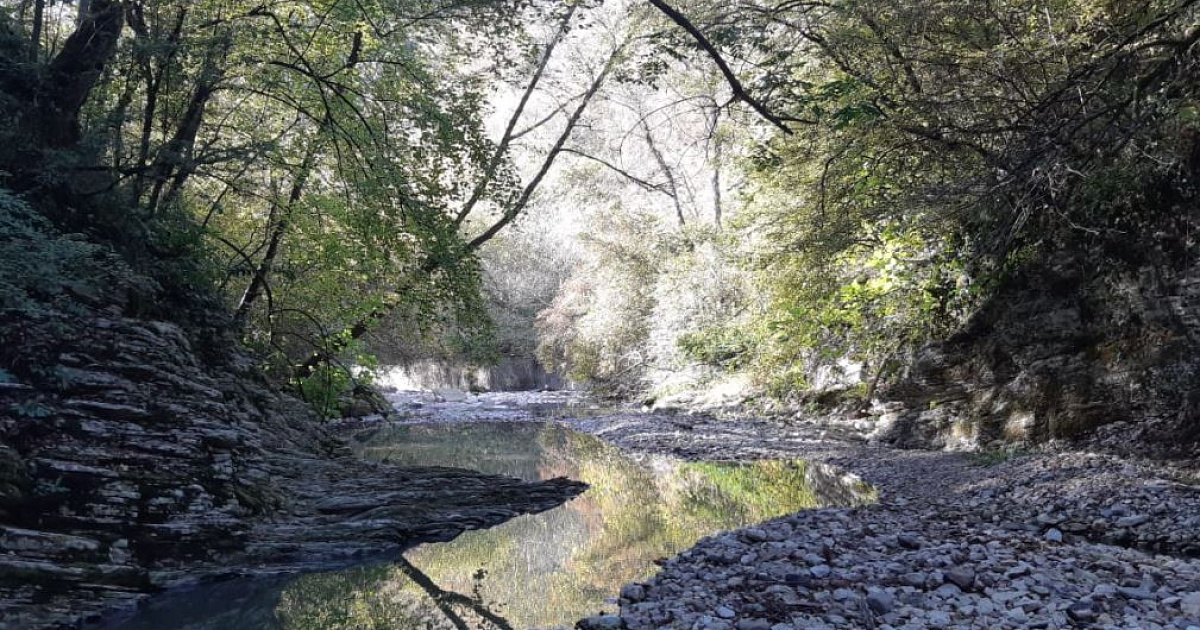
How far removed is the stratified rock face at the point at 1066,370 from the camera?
269 inches

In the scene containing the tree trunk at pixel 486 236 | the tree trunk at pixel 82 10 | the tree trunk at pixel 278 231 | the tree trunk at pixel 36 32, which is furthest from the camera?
the tree trunk at pixel 486 236

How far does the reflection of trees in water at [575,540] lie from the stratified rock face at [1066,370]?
209 cm

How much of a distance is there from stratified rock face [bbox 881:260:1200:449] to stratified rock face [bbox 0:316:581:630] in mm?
5192

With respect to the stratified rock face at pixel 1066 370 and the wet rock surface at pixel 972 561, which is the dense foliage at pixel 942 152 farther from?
the wet rock surface at pixel 972 561

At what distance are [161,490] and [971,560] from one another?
5.42 metres

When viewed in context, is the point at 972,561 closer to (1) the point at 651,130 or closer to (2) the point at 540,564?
(2) the point at 540,564

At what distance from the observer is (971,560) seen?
4336 mm

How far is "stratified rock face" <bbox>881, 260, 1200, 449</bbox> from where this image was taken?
683cm

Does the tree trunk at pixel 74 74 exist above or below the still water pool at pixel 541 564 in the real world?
above

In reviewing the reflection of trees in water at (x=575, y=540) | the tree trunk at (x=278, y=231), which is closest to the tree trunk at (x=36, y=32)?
the tree trunk at (x=278, y=231)

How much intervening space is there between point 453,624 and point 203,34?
6285 mm

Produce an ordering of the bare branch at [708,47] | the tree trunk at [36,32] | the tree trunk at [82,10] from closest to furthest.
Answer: the bare branch at [708,47]
the tree trunk at [36,32]
the tree trunk at [82,10]

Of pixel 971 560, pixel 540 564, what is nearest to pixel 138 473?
pixel 540 564

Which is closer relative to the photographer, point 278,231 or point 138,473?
point 138,473
